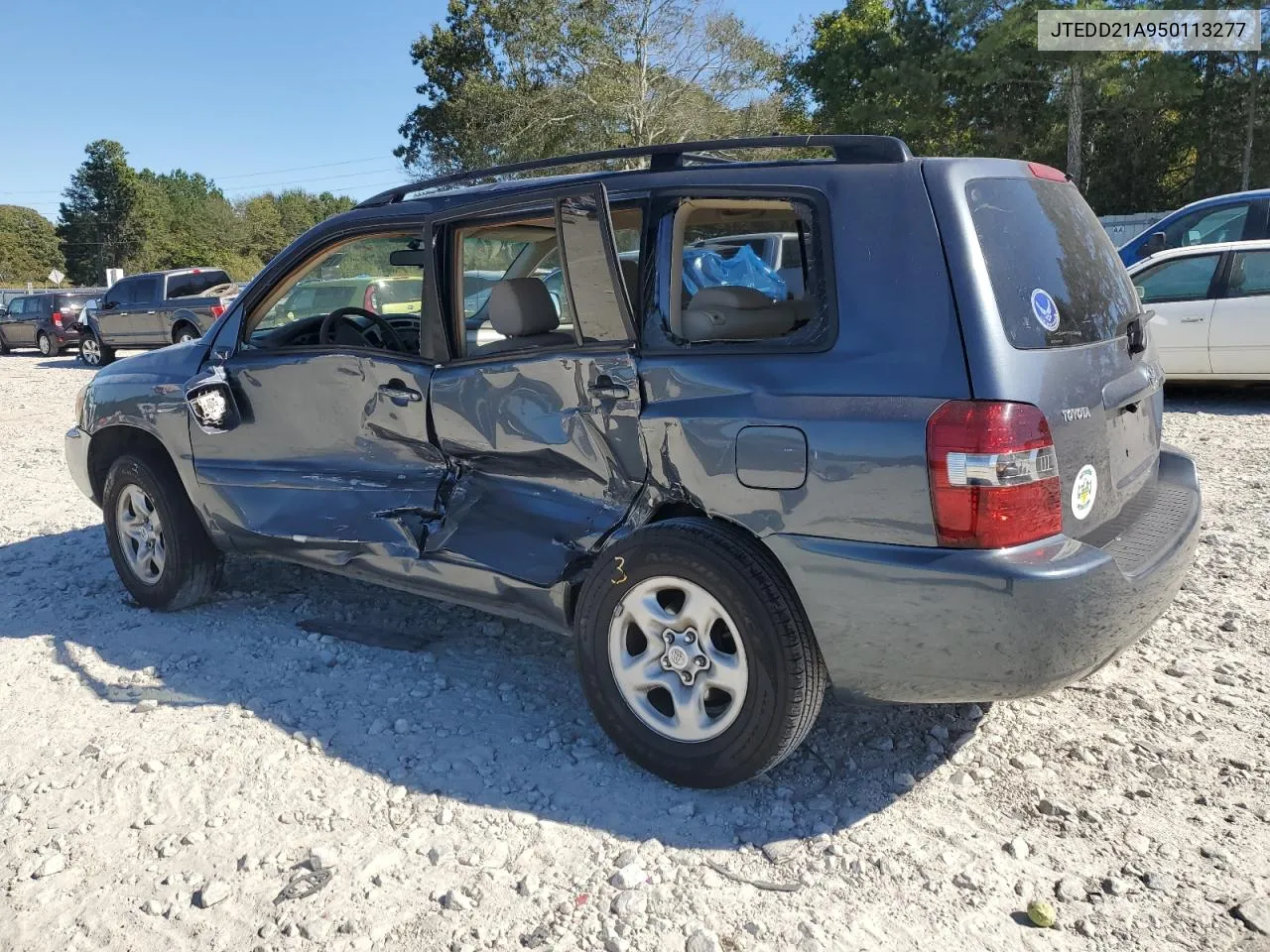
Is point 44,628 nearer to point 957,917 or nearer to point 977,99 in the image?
point 957,917

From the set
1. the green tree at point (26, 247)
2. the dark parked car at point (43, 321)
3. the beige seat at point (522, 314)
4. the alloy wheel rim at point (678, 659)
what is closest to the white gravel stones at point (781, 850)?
the alloy wheel rim at point (678, 659)

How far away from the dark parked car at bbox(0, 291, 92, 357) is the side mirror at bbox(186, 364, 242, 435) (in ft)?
77.1

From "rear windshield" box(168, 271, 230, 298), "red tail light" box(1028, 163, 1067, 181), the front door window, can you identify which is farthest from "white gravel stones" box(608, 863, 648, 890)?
"rear windshield" box(168, 271, 230, 298)

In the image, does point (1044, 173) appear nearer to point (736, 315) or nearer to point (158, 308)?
point (736, 315)

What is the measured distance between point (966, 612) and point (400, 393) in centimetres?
219

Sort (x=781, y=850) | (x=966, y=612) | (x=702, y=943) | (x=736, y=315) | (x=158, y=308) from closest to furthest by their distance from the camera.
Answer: (x=702, y=943) < (x=966, y=612) < (x=781, y=850) < (x=736, y=315) < (x=158, y=308)

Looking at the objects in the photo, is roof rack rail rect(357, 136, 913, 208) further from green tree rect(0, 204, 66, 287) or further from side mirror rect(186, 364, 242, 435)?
green tree rect(0, 204, 66, 287)

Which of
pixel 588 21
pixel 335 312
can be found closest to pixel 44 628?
pixel 335 312

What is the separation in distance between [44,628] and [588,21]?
37.1 meters

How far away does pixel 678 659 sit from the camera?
2.89 m

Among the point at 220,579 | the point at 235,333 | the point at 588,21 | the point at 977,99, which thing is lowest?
the point at 220,579

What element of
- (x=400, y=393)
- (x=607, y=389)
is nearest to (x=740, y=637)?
(x=607, y=389)

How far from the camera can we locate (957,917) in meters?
2.37

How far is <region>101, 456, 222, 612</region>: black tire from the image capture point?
14.5ft
